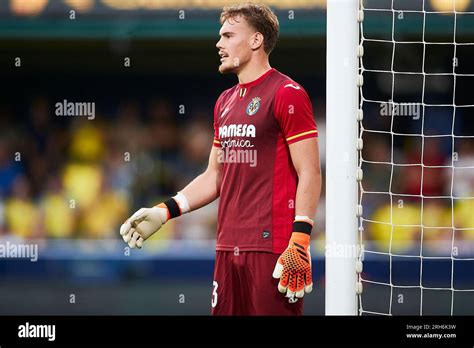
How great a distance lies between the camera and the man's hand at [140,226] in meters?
4.78

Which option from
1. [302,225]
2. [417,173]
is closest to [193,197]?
[302,225]

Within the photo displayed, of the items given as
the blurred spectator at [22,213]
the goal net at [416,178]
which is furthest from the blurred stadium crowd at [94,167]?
the goal net at [416,178]

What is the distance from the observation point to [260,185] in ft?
15.4

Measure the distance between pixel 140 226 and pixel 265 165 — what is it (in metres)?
0.66

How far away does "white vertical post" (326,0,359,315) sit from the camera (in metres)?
4.72

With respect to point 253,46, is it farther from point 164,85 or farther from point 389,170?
point 164,85

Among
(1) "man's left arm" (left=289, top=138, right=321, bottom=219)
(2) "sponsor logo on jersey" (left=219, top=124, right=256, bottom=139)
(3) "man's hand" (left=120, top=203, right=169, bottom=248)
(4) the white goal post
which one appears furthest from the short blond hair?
(4) the white goal post

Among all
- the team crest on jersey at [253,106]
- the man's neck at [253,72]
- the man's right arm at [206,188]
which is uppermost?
the man's neck at [253,72]

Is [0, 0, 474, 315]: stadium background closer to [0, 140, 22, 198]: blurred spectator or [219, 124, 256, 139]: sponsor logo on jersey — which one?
[0, 140, 22, 198]: blurred spectator

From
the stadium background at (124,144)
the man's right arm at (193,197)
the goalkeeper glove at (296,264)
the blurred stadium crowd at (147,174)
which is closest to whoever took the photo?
the goalkeeper glove at (296,264)

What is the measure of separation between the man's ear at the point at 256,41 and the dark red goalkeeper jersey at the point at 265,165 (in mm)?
185

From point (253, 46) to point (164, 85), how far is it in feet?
18.4

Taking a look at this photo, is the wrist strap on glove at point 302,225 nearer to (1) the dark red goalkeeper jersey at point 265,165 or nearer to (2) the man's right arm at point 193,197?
(1) the dark red goalkeeper jersey at point 265,165

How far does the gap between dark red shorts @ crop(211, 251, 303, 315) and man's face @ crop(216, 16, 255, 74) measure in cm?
88
